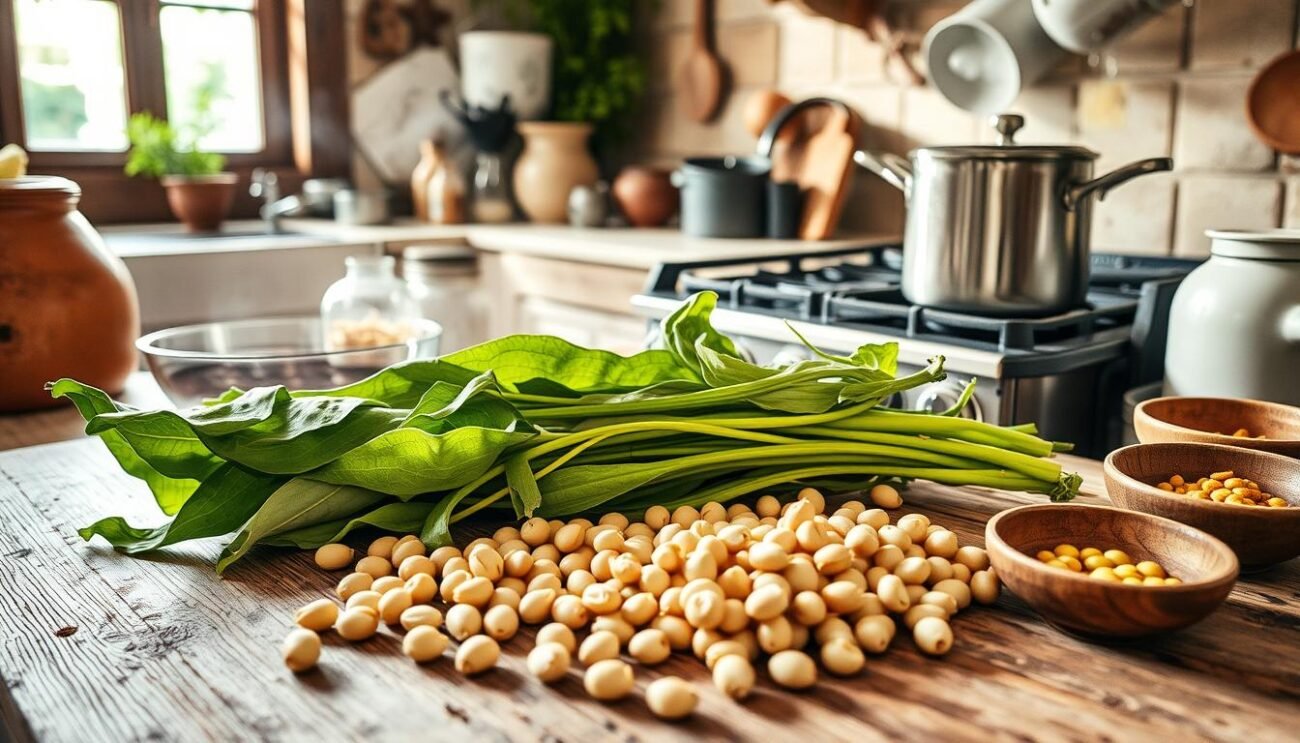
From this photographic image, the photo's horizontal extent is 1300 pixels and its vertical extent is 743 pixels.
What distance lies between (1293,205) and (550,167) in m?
1.81

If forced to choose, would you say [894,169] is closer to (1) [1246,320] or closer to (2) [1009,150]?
(2) [1009,150]

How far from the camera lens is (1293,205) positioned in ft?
6.10

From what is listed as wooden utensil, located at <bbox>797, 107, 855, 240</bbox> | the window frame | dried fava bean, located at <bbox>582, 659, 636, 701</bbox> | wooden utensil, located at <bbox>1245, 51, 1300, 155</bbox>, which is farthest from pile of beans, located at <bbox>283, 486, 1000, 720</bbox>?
the window frame

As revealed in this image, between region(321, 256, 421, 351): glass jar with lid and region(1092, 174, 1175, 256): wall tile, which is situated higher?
region(1092, 174, 1175, 256): wall tile

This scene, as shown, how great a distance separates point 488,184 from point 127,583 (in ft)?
7.78

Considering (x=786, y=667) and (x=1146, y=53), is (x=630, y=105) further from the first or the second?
(x=786, y=667)

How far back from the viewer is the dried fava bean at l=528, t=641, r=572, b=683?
61 centimetres

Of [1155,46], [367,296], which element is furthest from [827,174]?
[367,296]

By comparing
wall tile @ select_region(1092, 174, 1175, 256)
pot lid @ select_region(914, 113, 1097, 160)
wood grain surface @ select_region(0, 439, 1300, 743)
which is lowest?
wood grain surface @ select_region(0, 439, 1300, 743)

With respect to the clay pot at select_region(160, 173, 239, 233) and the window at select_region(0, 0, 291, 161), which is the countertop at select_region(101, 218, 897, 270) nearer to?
the clay pot at select_region(160, 173, 239, 233)

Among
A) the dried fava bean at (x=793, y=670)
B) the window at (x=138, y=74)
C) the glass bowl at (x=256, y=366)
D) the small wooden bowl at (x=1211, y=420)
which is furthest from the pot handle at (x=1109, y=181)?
the window at (x=138, y=74)

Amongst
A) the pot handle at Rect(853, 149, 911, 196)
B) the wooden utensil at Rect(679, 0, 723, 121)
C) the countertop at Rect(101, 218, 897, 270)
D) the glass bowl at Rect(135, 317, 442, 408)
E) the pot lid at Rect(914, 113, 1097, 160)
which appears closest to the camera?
the glass bowl at Rect(135, 317, 442, 408)

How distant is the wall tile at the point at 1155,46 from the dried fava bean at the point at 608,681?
5.85 ft

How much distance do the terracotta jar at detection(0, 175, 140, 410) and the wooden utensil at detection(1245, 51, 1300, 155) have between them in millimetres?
1749
